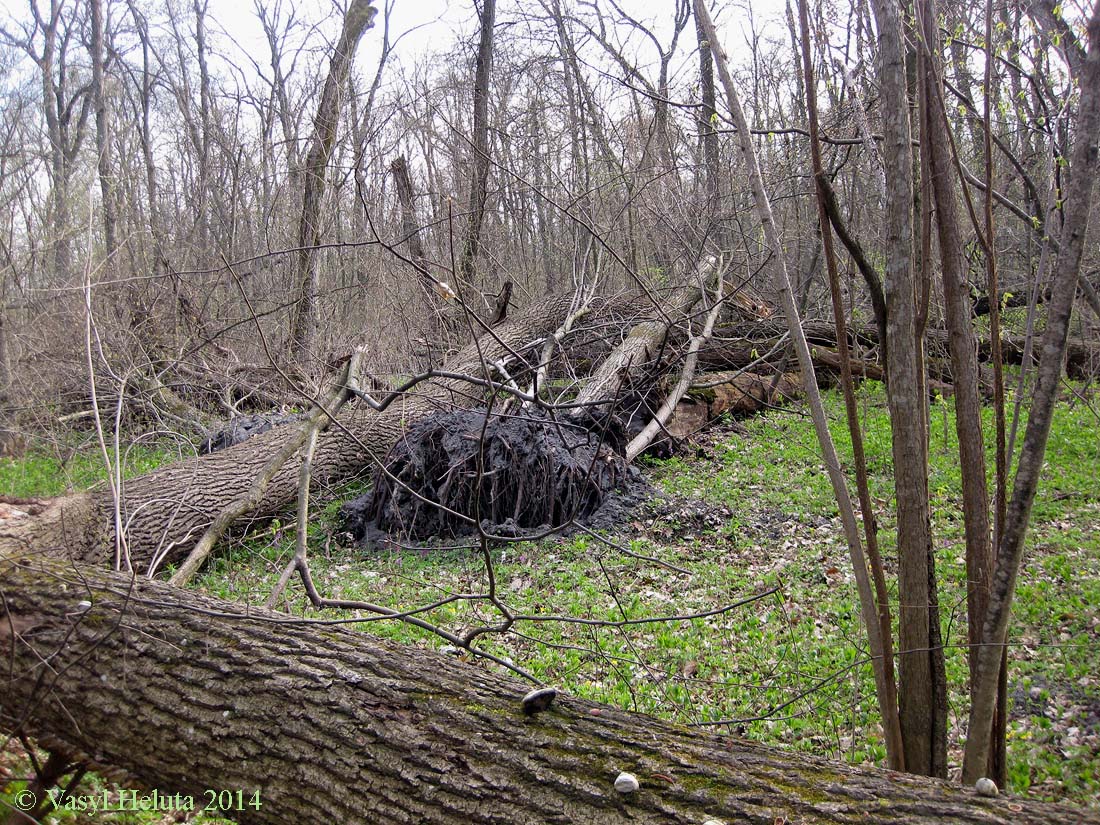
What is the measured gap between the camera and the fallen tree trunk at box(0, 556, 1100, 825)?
6.55 ft

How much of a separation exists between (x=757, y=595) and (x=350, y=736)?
240 cm

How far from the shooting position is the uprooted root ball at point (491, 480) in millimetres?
6781

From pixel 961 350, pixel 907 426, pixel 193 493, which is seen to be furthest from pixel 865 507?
pixel 193 493

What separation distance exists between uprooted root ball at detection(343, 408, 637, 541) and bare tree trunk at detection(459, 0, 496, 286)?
2.52 metres

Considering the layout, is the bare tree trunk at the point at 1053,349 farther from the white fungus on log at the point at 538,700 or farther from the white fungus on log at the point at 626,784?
the white fungus on log at the point at 538,700

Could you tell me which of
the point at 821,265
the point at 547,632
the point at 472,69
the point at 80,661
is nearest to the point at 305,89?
the point at 472,69

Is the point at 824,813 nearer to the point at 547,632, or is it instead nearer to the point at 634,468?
the point at 547,632

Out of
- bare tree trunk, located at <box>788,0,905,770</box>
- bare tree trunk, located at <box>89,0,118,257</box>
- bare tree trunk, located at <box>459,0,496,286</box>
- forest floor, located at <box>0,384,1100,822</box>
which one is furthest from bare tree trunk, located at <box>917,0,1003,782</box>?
bare tree trunk, located at <box>89,0,118,257</box>

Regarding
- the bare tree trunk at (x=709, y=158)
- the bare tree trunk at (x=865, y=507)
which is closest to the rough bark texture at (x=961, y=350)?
the bare tree trunk at (x=865, y=507)

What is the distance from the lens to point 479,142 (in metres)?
11.0

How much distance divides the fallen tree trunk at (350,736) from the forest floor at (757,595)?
19.9 inches

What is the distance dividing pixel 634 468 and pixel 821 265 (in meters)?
5.28

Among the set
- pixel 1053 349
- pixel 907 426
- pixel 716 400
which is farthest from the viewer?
pixel 716 400

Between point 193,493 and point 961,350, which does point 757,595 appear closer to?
point 961,350
